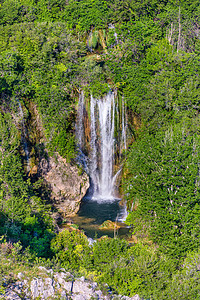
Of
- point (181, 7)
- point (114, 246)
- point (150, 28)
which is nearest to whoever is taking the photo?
point (114, 246)

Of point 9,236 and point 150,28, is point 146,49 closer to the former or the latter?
point 150,28

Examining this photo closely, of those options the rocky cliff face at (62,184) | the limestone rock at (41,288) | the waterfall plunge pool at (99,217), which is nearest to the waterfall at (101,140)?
the waterfall plunge pool at (99,217)

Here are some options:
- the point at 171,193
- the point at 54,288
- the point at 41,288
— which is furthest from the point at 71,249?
the point at 41,288

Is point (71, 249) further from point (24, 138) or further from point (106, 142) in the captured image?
point (106, 142)

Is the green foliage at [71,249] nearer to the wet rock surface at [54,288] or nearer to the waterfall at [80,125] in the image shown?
the wet rock surface at [54,288]

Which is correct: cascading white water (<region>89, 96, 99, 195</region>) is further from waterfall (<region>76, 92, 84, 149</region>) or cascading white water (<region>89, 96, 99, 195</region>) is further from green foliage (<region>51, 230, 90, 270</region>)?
green foliage (<region>51, 230, 90, 270</region>)

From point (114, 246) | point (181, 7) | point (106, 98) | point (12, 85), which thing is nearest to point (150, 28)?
point (181, 7)

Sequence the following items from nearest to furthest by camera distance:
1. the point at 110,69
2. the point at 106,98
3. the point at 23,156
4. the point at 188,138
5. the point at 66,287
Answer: the point at 66,287 < the point at 188,138 < the point at 23,156 < the point at 106,98 < the point at 110,69
